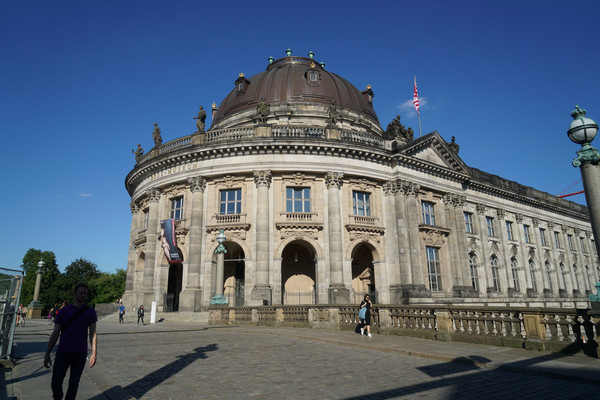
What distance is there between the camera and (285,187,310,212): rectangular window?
29.0 metres

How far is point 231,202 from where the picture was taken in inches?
1153

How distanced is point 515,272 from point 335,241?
2426cm

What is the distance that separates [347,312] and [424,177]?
62.1ft

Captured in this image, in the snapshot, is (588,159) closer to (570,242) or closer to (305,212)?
(305,212)

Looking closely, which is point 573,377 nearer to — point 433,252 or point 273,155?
point 273,155

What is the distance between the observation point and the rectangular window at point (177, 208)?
31.0 metres

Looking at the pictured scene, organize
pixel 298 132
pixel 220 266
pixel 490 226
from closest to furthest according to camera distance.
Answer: pixel 220 266
pixel 298 132
pixel 490 226

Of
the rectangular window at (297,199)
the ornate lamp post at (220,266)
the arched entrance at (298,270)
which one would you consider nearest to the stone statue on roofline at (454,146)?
the rectangular window at (297,199)

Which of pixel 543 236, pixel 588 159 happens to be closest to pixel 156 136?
pixel 588 159

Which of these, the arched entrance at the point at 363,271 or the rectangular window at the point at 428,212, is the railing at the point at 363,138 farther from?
the arched entrance at the point at 363,271

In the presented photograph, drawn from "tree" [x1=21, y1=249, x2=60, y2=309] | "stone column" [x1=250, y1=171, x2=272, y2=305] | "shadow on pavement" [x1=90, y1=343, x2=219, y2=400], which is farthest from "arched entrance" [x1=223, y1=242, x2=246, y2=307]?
"tree" [x1=21, y1=249, x2=60, y2=309]

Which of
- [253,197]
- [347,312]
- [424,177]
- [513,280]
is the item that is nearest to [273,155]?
[253,197]

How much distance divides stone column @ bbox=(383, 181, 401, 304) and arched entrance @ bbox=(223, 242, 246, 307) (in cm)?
1075

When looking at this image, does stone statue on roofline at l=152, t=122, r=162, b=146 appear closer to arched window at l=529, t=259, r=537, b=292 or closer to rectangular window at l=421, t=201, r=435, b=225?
rectangular window at l=421, t=201, r=435, b=225
